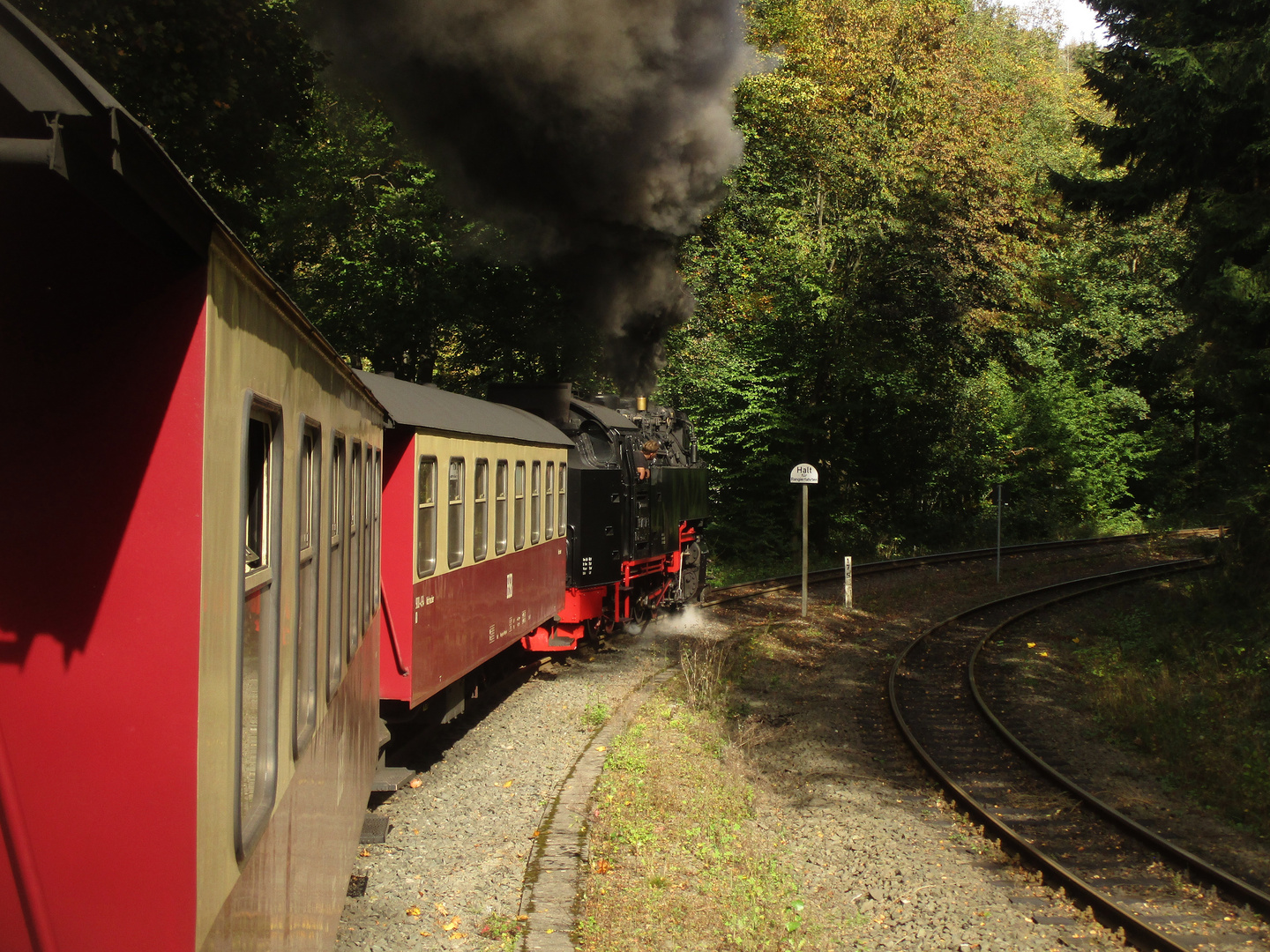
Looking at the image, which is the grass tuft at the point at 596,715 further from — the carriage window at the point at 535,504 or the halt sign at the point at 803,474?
the halt sign at the point at 803,474

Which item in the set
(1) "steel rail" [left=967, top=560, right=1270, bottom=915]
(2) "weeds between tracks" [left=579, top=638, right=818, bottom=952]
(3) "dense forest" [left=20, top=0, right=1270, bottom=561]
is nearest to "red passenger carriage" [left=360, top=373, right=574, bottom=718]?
(2) "weeds between tracks" [left=579, top=638, right=818, bottom=952]

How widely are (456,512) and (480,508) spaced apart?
619 millimetres

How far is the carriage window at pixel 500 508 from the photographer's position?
28.5ft

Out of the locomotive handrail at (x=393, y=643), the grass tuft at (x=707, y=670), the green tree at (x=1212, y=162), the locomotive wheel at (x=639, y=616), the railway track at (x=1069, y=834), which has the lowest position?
the railway track at (x=1069, y=834)

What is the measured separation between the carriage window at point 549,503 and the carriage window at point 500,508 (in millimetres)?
1579

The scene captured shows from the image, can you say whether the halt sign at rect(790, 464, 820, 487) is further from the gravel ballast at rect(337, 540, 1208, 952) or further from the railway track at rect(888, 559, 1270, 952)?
the gravel ballast at rect(337, 540, 1208, 952)

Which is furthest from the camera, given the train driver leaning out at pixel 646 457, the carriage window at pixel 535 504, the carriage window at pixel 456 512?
the train driver leaning out at pixel 646 457

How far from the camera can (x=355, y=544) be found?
4520 mm

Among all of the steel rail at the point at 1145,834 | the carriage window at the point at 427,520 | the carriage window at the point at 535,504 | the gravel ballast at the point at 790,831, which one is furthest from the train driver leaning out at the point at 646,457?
the carriage window at the point at 427,520

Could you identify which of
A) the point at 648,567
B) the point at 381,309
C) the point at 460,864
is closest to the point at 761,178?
the point at 381,309

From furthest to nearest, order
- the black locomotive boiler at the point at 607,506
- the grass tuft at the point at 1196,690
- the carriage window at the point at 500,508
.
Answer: the black locomotive boiler at the point at 607,506
the carriage window at the point at 500,508
the grass tuft at the point at 1196,690

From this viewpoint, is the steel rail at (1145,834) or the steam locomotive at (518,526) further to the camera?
the steam locomotive at (518,526)

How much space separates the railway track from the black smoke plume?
6.99 metres

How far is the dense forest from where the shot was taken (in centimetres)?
1324
